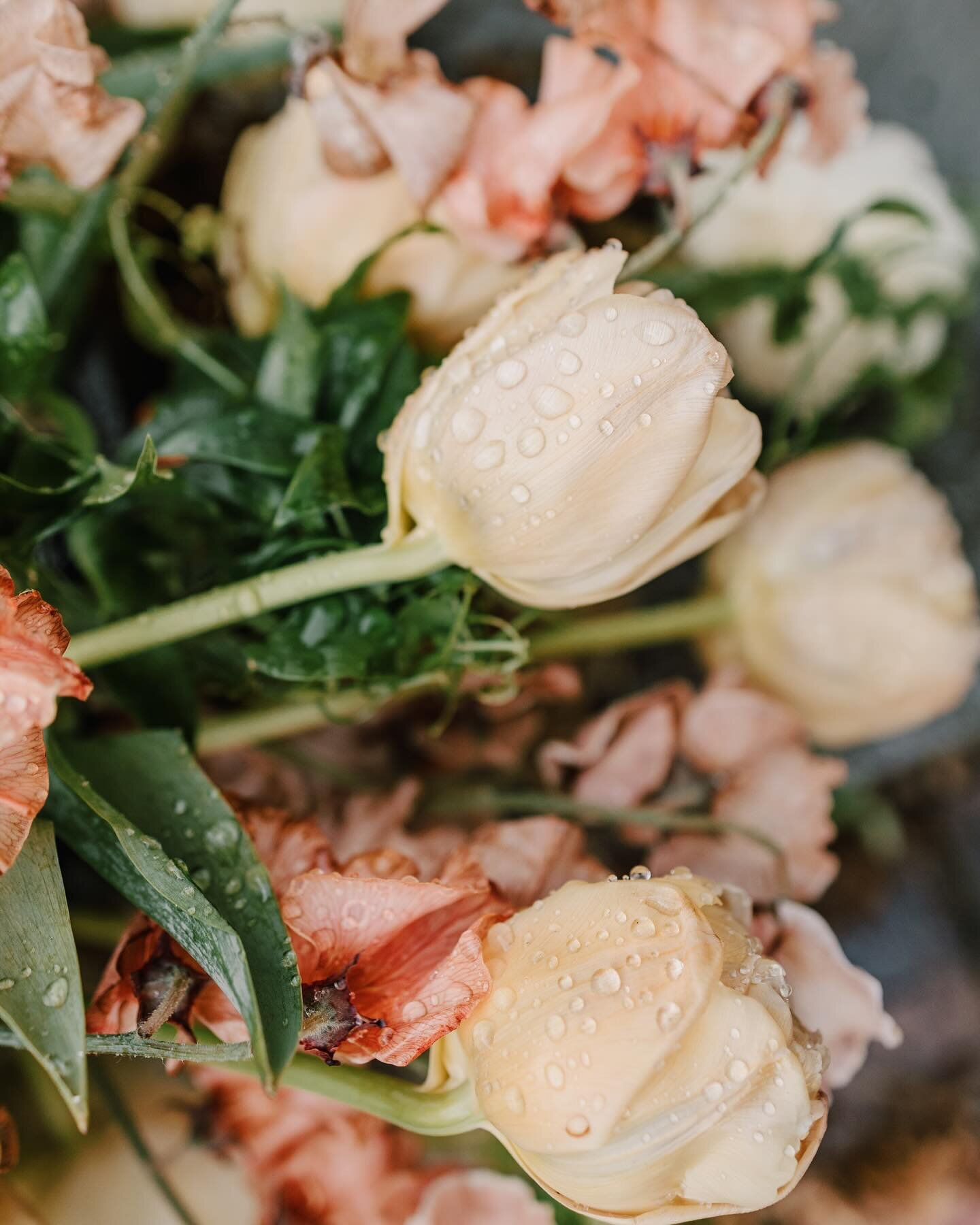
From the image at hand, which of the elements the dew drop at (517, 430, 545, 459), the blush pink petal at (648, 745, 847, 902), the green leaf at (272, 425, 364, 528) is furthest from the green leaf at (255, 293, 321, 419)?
A: the blush pink petal at (648, 745, 847, 902)

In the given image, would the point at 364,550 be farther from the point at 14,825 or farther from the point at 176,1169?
the point at 176,1169

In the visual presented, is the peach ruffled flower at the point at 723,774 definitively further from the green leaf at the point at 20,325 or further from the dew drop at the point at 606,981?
the green leaf at the point at 20,325

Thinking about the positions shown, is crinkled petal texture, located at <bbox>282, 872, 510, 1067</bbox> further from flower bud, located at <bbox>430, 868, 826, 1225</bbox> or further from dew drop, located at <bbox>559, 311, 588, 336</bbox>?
dew drop, located at <bbox>559, 311, 588, 336</bbox>

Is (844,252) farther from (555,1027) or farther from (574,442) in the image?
(555,1027)

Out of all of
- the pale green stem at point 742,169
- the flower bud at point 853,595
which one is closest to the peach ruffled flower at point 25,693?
the pale green stem at point 742,169

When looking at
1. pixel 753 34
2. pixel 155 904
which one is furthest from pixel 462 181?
pixel 155 904

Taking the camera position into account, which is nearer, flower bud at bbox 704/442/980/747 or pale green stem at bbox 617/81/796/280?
pale green stem at bbox 617/81/796/280

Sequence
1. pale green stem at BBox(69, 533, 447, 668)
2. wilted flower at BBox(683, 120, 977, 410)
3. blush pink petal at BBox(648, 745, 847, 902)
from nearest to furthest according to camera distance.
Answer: pale green stem at BBox(69, 533, 447, 668), blush pink petal at BBox(648, 745, 847, 902), wilted flower at BBox(683, 120, 977, 410)
